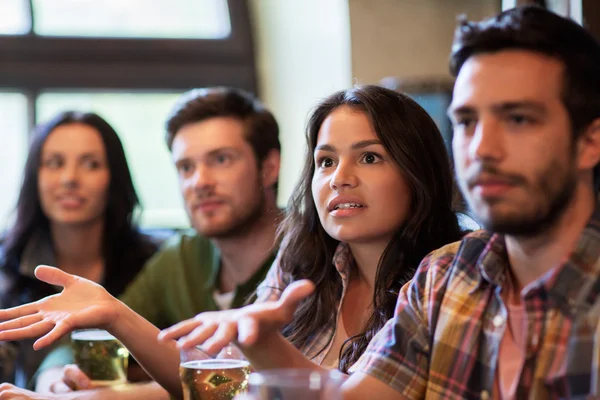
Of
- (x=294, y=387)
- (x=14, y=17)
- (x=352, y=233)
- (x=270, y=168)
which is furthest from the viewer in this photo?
(x=14, y=17)

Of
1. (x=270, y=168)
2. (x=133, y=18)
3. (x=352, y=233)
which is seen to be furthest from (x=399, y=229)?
(x=133, y=18)

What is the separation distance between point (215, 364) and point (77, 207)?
158 cm

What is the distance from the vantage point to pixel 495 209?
44.0 inches

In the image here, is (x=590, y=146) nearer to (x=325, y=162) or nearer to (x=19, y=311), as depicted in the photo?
(x=325, y=162)

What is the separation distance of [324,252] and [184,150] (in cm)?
76

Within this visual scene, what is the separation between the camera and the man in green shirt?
7.75 ft

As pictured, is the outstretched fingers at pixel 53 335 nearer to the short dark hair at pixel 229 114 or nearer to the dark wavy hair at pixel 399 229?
the dark wavy hair at pixel 399 229

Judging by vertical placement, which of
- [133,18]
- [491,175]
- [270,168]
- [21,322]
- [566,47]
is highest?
[133,18]

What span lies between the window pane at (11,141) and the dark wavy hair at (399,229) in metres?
2.11

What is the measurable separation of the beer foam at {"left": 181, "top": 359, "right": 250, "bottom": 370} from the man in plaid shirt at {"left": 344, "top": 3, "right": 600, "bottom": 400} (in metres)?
0.30

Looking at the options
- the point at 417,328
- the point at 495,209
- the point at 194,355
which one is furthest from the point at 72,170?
the point at 495,209

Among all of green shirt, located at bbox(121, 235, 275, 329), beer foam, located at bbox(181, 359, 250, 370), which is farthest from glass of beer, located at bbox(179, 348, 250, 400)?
green shirt, located at bbox(121, 235, 275, 329)

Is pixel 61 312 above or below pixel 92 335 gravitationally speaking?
above

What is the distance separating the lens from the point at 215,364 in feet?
4.26
